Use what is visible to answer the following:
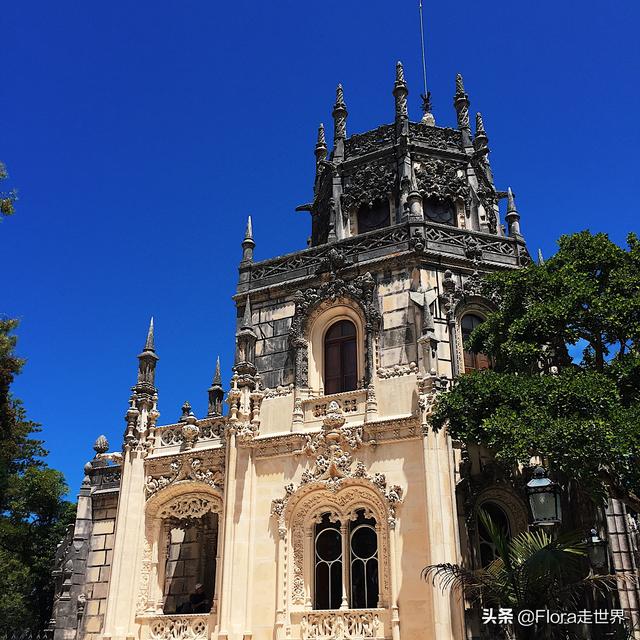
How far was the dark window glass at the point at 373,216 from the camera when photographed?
82.8 ft

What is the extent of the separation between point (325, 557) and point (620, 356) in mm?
9094

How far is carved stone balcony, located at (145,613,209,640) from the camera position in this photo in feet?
62.2

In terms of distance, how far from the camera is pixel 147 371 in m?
22.7

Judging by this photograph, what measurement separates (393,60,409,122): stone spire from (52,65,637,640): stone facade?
53cm

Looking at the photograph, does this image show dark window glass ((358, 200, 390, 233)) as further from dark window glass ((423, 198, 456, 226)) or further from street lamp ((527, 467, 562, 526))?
street lamp ((527, 467, 562, 526))

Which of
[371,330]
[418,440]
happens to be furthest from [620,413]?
[371,330]

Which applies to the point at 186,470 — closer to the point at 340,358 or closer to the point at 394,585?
the point at 340,358

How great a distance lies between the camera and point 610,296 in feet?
49.8

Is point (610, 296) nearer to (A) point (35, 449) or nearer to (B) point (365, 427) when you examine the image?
(B) point (365, 427)

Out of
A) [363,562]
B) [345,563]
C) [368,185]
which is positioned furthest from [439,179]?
[345,563]

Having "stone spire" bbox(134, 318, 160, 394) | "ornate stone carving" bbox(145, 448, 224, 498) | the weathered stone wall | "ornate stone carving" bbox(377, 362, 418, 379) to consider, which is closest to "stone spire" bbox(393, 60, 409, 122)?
"ornate stone carving" bbox(377, 362, 418, 379)

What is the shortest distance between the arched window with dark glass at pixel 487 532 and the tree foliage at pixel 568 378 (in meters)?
3.68

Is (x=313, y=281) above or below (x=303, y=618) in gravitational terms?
above

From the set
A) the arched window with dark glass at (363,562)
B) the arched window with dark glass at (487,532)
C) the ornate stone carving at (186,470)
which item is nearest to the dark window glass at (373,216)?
the ornate stone carving at (186,470)
